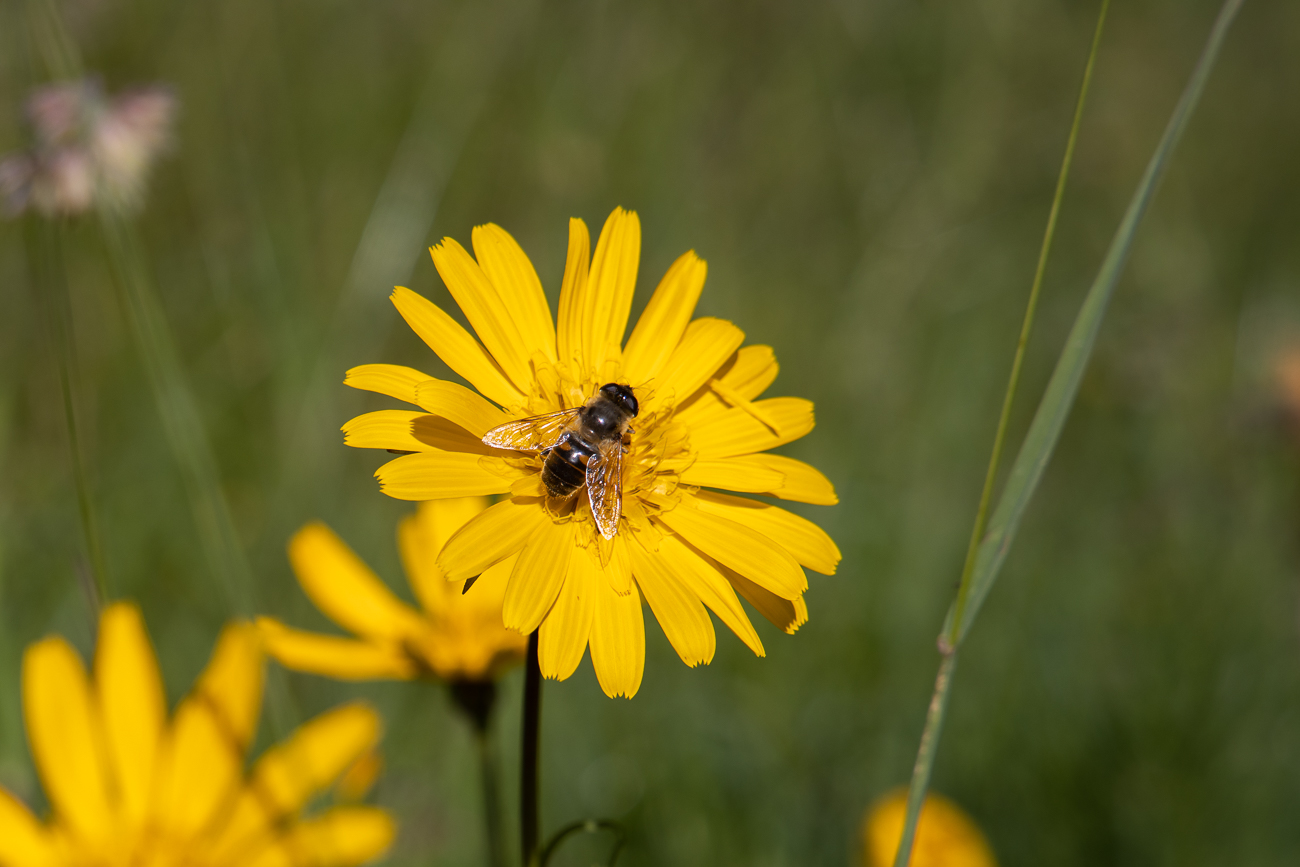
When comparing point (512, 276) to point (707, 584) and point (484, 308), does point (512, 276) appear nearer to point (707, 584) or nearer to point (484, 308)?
point (484, 308)

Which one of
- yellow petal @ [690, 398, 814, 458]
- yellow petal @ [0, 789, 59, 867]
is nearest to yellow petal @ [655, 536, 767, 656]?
yellow petal @ [690, 398, 814, 458]

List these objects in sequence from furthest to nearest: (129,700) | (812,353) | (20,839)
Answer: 1. (812,353)
2. (129,700)
3. (20,839)

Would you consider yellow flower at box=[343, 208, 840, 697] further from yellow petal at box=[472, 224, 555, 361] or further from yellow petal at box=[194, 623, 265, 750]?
yellow petal at box=[194, 623, 265, 750]

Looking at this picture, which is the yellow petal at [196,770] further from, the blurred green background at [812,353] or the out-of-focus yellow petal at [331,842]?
the blurred green background at [812,353]

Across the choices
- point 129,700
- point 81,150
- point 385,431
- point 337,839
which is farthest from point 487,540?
point 81,150

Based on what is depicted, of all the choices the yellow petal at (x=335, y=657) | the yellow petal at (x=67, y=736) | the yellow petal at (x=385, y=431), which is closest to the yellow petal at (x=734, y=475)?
the yellow petal at (x=385, y=431)
